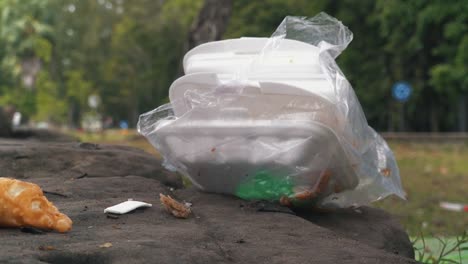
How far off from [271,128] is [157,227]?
26.9 inches

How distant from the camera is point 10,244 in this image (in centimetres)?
195

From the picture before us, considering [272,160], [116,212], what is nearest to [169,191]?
[272,160]

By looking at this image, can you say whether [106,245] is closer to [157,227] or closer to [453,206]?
[157,227]

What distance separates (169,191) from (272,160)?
0.57 m

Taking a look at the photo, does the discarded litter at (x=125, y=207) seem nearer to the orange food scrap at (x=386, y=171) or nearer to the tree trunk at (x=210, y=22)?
the orange food scrap at (x=386, y=171)

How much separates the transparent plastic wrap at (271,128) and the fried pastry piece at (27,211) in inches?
33.5

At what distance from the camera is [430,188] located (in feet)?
31.0

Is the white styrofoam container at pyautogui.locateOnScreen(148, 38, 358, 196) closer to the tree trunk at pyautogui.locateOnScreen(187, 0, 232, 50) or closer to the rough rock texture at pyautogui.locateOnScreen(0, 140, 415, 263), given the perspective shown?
the rough rock texture at pyautogui.locateOnScreen(0, 140, 415, 263)

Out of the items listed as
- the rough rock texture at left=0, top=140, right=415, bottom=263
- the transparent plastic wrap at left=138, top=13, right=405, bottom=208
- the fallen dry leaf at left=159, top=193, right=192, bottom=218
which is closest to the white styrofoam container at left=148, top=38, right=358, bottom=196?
the transparent plastic wrap at left=138, top=13, right=405, bottom=208

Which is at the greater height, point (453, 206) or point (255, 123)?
point (255, 123)

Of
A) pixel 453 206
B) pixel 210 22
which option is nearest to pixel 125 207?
pixel 453 206

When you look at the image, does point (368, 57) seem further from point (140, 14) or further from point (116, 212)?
point (116, 212)

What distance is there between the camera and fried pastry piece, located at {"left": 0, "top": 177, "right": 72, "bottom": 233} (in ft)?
7.19

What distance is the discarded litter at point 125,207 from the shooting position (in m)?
2.50
